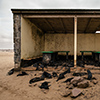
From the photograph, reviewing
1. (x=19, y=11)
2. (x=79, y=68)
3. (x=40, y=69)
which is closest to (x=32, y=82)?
(x=40, y=69)

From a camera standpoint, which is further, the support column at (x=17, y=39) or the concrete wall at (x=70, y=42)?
the concrete wall at (x=70, y=42)

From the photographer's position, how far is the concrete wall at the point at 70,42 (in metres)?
9.32

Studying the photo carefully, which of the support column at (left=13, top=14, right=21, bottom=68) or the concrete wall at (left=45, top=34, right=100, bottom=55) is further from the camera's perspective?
the concrete wall at (left=45, top=34, right=100, bottom=55)

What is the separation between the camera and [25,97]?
2592mm

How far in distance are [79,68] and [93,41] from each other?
232 inches

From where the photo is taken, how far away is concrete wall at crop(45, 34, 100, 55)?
30.6 ft

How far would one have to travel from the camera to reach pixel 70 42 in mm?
9523

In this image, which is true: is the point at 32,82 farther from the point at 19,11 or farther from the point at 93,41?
the point at 93,41

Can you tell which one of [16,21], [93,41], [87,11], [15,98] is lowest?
[15,98]

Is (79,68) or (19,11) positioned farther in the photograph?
(19,11)

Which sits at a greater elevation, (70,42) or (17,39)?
(70,42)

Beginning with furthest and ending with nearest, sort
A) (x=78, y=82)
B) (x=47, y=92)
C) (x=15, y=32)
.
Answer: (x=15, y=32) < (x=78, y=82) < (x=47, y=92)

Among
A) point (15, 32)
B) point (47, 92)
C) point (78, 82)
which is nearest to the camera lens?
point (47, 92)

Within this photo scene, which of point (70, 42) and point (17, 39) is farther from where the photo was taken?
point (70, 42)
